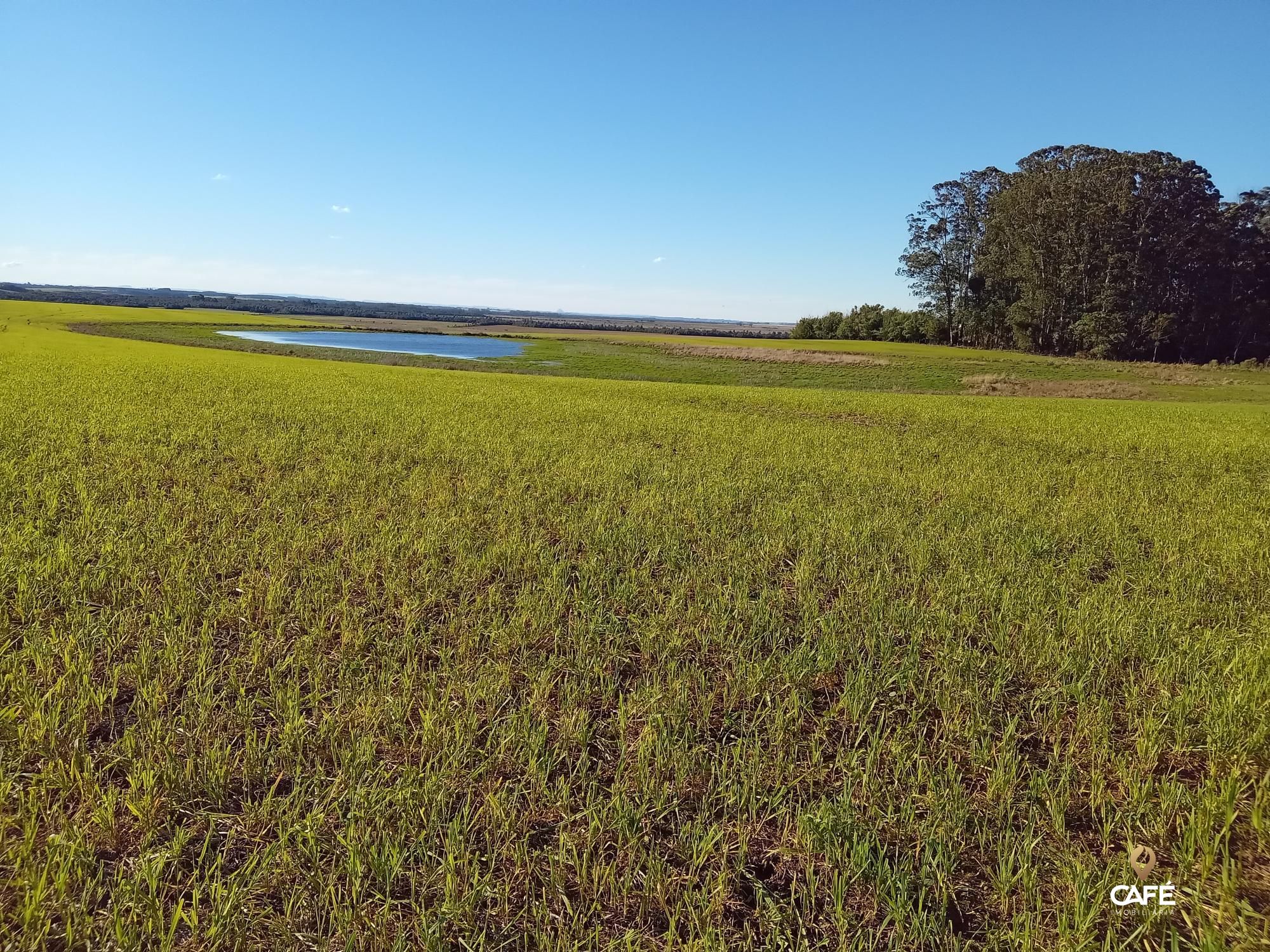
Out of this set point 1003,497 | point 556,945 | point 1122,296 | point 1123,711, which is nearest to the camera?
point 556,945

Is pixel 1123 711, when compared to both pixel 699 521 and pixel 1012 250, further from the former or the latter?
pixel 1012 250

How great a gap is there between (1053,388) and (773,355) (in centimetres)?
2302

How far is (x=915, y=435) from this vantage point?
51.5ft

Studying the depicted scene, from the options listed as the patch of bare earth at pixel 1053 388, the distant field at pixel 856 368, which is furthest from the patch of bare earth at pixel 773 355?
the patch of bare earth at pixel 1053 388

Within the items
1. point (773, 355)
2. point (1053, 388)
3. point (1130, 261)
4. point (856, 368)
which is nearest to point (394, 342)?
point (773, 355)

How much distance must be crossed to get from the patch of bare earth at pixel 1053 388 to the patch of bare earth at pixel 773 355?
9431mm

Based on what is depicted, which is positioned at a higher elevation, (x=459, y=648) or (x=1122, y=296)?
(x=1122, y=296)

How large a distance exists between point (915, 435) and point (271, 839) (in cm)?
1616

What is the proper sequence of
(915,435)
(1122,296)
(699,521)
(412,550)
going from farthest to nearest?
(1122,296)
(915,435)
(699,521)
(412,550)

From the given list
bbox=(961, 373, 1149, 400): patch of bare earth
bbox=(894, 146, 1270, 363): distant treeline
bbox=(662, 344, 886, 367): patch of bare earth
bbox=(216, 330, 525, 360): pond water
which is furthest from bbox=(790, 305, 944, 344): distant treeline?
bbox=(216, 330, 525, 360): pond water

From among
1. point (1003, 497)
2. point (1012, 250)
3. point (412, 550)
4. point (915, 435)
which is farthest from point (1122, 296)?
point (412, 550)

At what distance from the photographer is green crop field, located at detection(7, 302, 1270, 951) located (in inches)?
91.4

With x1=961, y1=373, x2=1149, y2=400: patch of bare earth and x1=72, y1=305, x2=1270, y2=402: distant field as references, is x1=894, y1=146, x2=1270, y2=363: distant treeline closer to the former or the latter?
x1=72, y1=305, x2=1270, y2=402: distant field

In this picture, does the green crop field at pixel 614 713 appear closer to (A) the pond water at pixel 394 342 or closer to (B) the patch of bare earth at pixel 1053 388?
(B) the patch of bare earth at pixel 1053 388
